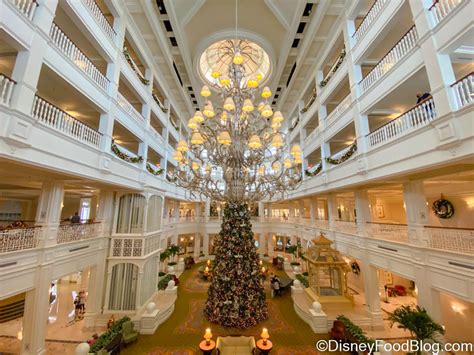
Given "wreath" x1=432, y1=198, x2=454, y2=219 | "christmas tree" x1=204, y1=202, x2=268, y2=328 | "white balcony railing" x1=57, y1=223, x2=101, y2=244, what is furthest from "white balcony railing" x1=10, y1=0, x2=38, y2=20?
"wreath" x1=432, y1=198, x2=454, y2=219

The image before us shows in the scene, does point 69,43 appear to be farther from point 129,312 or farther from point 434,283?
point 434,283

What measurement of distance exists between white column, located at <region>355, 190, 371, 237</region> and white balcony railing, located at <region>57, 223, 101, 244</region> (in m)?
12.2

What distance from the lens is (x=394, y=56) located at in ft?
23.1

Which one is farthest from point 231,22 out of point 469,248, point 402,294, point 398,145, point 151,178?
point 402,294

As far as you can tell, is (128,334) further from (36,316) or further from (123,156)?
(123,156)

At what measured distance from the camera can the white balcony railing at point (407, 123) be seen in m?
5.63

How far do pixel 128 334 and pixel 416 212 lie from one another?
11247 millimetres

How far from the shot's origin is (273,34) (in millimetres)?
12953

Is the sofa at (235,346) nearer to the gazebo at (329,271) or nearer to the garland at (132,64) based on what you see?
the gazebo at (329,271)

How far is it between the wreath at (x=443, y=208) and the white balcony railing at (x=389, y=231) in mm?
4990

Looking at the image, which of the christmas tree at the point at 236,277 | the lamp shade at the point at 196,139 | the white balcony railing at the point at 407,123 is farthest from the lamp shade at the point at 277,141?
the white balcony railing at the point at 407,123

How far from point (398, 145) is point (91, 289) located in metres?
13.3

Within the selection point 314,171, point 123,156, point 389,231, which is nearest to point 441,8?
point 389,231

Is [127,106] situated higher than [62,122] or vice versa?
[127,106]
